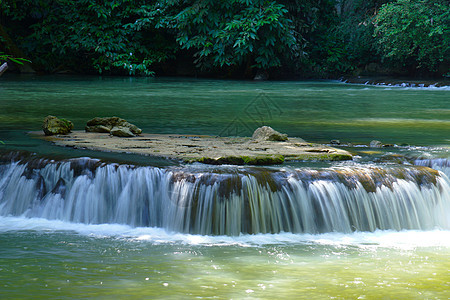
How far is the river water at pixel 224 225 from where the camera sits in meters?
4.71

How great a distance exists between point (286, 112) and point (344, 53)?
14.9 m

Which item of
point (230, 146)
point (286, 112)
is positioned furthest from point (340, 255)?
point (286, 112)

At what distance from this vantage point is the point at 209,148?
7.93 meters

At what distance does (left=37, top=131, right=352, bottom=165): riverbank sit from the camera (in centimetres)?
721

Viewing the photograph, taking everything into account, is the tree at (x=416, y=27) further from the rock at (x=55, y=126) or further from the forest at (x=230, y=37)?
the rock at (x=55, y=126)

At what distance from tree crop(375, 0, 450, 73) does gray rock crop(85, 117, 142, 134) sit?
15.2 m

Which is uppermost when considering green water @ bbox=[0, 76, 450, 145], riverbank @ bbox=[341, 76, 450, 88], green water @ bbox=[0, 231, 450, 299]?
riverbank @ bbox=[341, 76, 450, 88]

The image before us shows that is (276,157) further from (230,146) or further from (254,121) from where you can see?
(254,121)

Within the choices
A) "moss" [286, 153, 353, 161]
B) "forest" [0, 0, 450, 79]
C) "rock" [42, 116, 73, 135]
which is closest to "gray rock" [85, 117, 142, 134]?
"rock" [42, 116, 73, 135]

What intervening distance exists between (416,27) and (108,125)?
633 inches

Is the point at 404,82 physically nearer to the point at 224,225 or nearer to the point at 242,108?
the point at 242,108

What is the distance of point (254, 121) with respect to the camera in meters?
12.6

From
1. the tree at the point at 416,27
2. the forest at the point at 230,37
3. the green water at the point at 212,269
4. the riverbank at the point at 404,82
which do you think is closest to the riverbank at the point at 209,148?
the green water at the point at 212,269

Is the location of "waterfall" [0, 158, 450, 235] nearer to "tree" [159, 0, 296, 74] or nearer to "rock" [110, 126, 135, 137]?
"rock" [110, 126, 135, 137]
